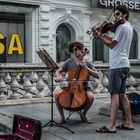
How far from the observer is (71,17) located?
25906mm

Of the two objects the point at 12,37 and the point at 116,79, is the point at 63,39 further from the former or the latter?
the point at 116,79

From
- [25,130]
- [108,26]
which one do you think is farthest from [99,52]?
[25,130]

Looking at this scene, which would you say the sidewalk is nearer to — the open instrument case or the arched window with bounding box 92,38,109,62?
the open instrument case

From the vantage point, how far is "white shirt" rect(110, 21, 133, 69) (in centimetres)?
688

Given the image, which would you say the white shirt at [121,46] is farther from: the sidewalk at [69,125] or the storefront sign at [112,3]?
the storefront sign at [112,3]

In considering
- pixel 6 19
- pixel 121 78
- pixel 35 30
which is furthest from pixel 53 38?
pixel 121 78

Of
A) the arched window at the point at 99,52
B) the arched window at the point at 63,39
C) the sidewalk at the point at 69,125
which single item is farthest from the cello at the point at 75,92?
the arched window at the point at 99,52

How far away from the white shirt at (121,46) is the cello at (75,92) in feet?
2.88

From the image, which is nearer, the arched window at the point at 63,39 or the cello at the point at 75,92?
the cello at the point at 75,92

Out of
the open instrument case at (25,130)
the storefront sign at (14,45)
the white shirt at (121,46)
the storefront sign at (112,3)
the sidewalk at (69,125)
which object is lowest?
the sidewalk at (69,125)

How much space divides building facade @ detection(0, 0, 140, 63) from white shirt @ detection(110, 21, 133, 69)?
640 inches

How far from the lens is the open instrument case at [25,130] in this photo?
5.68 metres

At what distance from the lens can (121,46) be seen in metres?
6.93

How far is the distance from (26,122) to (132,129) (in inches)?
80.3
